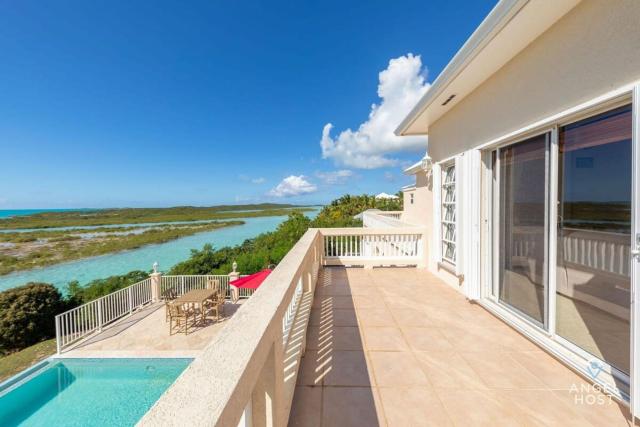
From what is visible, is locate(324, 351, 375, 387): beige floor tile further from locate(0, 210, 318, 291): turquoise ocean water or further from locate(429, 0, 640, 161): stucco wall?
locate(0, 210, 318, 291): turquoise ocean water

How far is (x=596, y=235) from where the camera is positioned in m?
2.18

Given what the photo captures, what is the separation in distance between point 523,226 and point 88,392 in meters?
8.77

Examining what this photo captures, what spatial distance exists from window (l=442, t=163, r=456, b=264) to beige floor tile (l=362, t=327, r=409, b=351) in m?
2.09

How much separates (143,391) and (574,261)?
25.5 feet

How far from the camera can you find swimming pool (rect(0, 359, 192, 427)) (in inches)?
199

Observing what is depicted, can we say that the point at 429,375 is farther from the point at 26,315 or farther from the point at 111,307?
the point at 26,315

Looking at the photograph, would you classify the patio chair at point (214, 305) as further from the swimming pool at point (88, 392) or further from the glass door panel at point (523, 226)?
the glass door panel at point (523, 226)

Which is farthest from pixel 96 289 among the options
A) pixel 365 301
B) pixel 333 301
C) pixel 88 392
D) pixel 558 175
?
pixel 558 175

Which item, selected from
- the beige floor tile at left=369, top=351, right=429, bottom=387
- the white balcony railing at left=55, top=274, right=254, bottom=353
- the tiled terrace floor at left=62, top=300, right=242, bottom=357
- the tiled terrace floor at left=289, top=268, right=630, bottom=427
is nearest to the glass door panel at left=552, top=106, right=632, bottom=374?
the tiled terrace floor at left=289, top=268, right=630, bottom=427

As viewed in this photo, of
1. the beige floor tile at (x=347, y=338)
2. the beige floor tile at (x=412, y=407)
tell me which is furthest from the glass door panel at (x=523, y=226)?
the beige floor tile at (x=347, y=338)

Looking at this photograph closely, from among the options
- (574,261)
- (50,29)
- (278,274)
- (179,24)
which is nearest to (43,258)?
(50,29)

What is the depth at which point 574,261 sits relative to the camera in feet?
7.66

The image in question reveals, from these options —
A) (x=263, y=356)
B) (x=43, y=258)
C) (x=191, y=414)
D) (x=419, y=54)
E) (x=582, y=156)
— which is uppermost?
(x=419, y=54)

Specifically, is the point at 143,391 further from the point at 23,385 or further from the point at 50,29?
the point at 50,29
